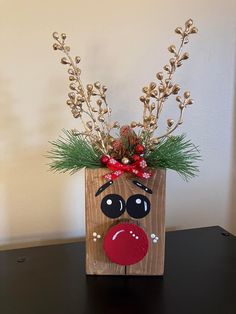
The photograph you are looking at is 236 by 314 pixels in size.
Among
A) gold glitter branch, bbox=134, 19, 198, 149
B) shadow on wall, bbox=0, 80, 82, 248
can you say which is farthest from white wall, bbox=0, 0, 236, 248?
gold glitter branch, bbox=134, 19, 198, 149

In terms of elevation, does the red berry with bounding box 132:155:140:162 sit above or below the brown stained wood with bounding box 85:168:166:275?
above

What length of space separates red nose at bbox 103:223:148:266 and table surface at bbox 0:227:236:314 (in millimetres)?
55

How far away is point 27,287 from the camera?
77 cm

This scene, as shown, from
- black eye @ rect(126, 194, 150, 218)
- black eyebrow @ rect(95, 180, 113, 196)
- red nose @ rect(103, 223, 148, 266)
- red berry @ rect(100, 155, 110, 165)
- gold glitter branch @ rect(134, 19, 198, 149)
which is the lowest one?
red nose @ rect(103, 223, 148, 266)

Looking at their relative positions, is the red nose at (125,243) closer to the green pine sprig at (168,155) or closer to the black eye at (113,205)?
the black eye at (113,205)

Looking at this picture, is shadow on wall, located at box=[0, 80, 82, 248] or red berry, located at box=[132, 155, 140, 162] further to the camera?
shadow on wall, located at box=[0, 80, 82, 248]

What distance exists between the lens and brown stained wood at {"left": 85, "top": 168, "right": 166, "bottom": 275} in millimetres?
794

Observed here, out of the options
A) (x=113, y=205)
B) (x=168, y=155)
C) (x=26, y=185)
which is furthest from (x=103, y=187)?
(x=26, y=185)

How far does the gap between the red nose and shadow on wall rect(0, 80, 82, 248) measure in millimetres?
345

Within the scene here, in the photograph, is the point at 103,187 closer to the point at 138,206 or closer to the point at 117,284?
the point at 138,206

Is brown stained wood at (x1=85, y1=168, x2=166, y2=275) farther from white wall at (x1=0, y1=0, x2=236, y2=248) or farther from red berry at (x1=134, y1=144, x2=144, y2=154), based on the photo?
white wall at (x1=0, y1=0, x2=236, y2=248)

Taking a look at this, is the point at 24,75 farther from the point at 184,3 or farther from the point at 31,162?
the point at 184,3

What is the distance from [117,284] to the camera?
790mm

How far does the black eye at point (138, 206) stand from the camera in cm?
79
